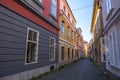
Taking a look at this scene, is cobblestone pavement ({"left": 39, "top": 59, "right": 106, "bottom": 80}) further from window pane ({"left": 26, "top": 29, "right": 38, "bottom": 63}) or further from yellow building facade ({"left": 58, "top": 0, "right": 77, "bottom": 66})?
yellow building facade ({"left": 58, "top": 0, "right": 77, "bottom": 66})

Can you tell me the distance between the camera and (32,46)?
6875 millimetres

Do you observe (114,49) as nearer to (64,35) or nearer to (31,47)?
(31,47)

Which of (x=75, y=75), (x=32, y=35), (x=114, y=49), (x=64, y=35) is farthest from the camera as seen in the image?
(x=64, y=35)

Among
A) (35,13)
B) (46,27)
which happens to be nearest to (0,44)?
(35,13)

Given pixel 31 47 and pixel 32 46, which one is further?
pixel 32 46

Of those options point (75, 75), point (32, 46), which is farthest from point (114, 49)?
point (32, 46)

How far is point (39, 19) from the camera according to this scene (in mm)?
7496

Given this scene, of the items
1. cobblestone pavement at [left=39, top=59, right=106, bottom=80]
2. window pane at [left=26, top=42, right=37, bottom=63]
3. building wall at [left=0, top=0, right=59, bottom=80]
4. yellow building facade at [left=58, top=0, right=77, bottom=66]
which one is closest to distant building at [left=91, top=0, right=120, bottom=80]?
cobblestone pavement at [left=39, top=59, right=106, bottom=80]

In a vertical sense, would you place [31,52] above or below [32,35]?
below

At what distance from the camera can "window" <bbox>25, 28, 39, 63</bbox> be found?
6328mm

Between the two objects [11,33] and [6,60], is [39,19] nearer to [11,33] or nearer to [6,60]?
[11,33]

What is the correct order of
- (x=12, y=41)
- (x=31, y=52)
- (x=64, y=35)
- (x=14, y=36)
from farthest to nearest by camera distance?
(x=64, y=35), (x=31, y=52), (x=14, y=36), (x=12, y=41)

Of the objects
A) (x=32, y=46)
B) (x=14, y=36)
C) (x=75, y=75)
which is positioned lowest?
(x=75, y=75)

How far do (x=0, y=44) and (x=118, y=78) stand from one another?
5.02 metres
